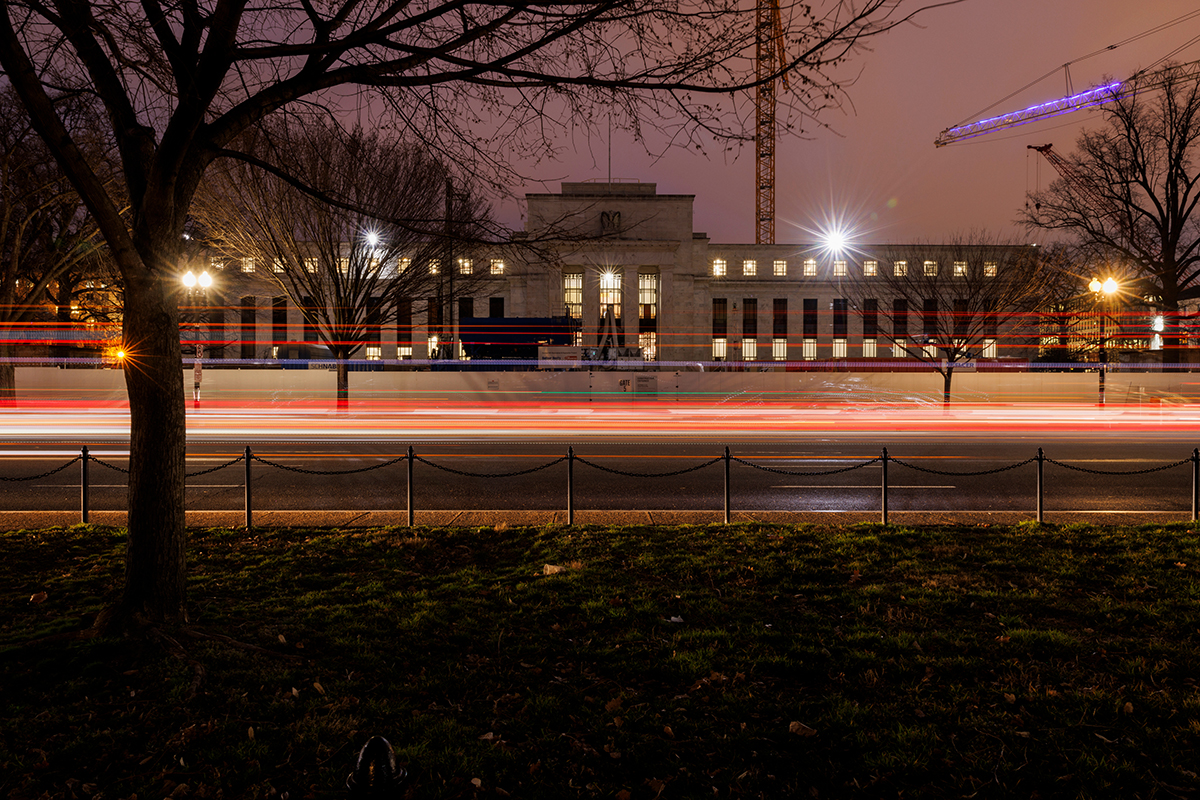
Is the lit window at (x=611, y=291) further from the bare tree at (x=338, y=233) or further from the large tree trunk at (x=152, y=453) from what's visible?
the large tree trunk at (x=152, y=453)

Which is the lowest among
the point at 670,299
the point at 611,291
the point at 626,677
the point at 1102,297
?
the point at 626,677

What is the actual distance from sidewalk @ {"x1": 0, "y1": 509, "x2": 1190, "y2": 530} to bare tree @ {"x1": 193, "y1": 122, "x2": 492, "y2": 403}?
1154cm

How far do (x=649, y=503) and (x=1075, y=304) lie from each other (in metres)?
52.8

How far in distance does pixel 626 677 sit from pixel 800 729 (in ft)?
4.12

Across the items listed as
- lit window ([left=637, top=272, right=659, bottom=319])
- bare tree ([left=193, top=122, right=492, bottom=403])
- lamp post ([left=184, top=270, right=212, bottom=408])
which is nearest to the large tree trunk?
bare tree ([left=193, top=122, right=492, bottom=403])

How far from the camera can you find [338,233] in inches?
888

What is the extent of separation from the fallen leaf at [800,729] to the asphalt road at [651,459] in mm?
5629

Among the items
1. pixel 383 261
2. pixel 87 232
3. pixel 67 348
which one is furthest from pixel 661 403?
pixel 67 348

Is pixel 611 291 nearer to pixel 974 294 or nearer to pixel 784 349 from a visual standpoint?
pixel 784 349

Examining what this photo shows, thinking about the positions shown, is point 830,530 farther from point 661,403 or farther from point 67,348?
point 67,348

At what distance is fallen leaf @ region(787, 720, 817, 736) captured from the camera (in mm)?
3906

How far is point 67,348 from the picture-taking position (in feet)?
150

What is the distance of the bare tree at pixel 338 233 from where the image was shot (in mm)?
20328

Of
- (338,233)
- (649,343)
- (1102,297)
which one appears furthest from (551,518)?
(649,343)
